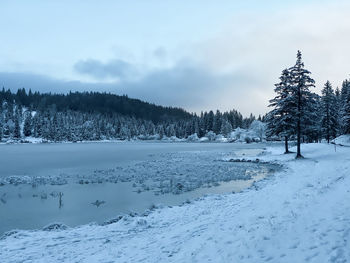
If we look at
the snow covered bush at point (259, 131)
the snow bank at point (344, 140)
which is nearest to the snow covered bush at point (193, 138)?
the snow covered bush at point (259, 131)

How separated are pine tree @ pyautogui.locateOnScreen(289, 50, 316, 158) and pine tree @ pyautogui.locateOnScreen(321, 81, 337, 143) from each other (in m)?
22.8

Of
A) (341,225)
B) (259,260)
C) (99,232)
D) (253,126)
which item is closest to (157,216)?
(99,232)

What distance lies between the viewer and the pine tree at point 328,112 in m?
50.7

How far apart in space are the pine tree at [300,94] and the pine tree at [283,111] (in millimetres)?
804

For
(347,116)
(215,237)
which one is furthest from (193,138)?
(215,237)

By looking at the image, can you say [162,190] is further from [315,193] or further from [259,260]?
[259,260]

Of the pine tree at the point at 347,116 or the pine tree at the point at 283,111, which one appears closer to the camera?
the pine tree at the point at 283,111

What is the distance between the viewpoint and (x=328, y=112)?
2042 inches

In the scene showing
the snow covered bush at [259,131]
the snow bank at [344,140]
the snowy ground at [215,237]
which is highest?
the snow covered bush at [259,131]

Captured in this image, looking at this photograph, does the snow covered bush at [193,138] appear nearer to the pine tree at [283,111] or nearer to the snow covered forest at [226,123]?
the snow covered forest at [226,123]

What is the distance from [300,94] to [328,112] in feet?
83.4

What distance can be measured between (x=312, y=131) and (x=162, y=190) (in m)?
25.1

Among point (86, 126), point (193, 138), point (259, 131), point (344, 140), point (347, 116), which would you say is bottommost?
point (193, 138)

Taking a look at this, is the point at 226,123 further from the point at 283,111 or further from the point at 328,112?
the point at 283,111
